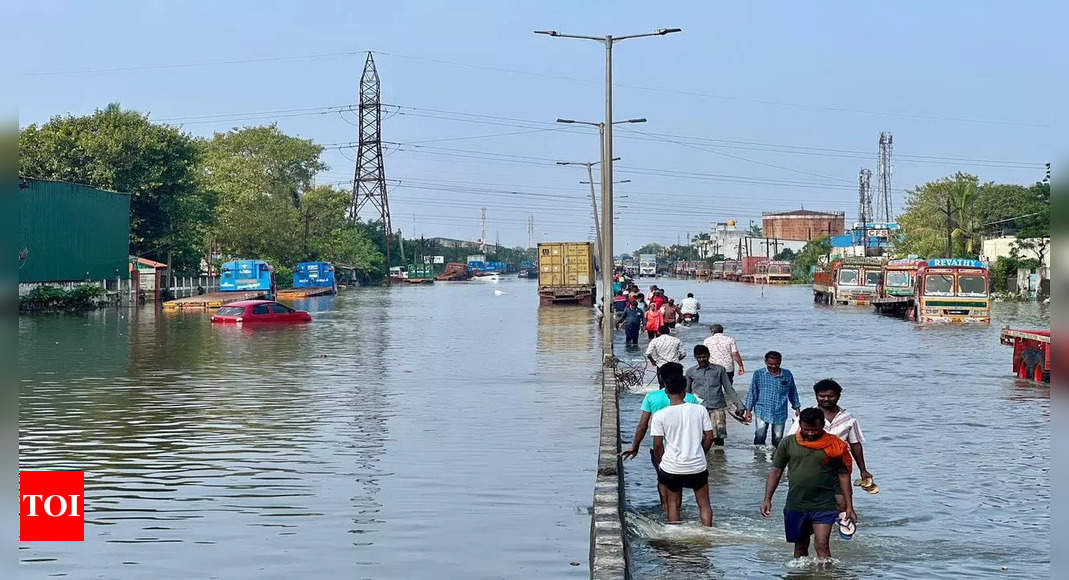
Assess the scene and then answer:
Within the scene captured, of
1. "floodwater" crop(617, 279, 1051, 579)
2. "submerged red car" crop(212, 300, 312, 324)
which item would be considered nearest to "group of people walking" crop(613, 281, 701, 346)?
"floodwater" crop(617, 279, 1051, 579)

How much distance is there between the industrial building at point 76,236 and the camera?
59.6m

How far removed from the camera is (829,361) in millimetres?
34688

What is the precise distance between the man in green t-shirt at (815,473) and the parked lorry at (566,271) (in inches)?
2318

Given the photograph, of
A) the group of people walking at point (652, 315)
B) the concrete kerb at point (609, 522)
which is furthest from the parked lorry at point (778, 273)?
the concrete kerb at point (609, 522)

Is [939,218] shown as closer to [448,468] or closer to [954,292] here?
[954,292]

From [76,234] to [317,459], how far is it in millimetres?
53869

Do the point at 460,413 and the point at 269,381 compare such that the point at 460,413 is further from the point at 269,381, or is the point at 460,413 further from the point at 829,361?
the point at 829,361

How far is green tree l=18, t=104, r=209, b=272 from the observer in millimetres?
77375

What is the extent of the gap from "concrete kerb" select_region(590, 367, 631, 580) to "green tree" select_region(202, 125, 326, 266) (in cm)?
8877

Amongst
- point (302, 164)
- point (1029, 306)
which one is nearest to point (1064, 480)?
point (1029, 306)

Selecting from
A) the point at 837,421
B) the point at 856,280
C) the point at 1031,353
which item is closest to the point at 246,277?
the point at 856,280

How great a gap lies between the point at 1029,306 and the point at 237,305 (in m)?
43.2

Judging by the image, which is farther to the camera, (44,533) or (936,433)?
(936,433)

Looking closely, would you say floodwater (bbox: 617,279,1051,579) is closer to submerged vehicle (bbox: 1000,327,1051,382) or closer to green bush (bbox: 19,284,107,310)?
submerged vehicle (bbox: 1000,327,1051,382)
